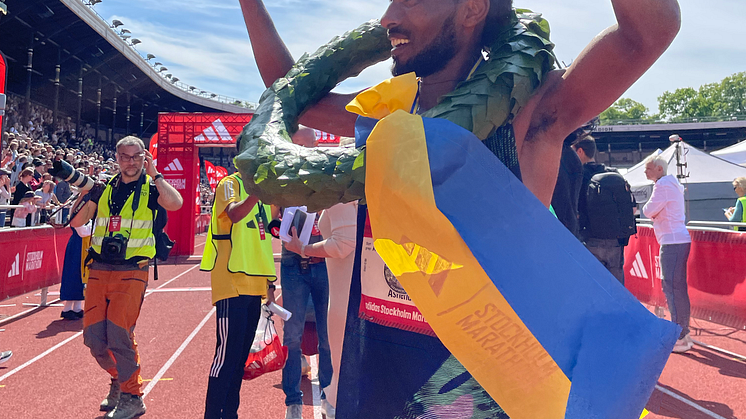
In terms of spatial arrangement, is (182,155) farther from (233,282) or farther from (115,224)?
(233,282)

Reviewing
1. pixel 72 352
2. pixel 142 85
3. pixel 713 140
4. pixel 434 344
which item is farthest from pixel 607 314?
pixel 713 140

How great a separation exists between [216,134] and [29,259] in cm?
707

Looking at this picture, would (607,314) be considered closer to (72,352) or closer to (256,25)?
(256,25)

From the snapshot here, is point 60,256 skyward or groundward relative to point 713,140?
groundward

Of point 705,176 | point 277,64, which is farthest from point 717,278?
point 705,176

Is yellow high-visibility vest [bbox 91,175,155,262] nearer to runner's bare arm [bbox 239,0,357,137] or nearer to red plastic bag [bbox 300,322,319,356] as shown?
red plastic bag [bbox 300,322,319,356]

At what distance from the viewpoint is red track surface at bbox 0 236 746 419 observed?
4.03 meters

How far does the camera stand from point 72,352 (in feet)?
18.5

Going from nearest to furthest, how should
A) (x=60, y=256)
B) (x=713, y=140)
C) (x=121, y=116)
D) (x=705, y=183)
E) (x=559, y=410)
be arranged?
(x=559, y=410)
(x=60, y=256)
(x=705, y=183)
(x=121, y=116)
(x=713, y=140)

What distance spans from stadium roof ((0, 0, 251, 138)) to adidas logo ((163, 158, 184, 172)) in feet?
34.9

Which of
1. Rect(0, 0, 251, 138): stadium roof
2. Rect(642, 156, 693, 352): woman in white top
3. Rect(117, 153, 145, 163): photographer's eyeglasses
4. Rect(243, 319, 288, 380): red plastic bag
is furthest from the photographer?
Rect(0, 0, 251, 138): stadium roof

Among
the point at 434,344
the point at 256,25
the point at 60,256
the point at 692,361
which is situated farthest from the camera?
the point at 60,256

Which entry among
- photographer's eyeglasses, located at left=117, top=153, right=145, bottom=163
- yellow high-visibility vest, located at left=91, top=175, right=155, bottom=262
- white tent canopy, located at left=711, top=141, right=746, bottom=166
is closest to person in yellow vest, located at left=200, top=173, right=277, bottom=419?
yellow high-visibility vest, located at left=91, top=175, right=155, bottom=262

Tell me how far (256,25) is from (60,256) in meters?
8.84
